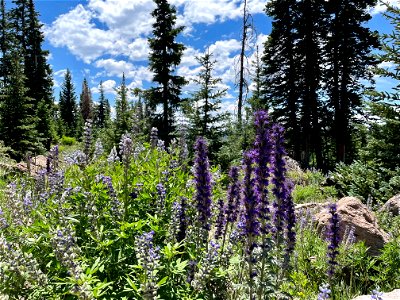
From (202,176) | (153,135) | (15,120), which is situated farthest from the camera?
(15,120)

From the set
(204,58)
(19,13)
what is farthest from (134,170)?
(19,13)

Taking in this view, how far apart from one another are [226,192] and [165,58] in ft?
67.3

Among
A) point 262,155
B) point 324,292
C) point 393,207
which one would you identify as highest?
point 262,155

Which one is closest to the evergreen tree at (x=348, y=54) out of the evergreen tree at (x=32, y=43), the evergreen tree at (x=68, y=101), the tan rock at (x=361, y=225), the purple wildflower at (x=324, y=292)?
the tan rock at (x=361, y=225)

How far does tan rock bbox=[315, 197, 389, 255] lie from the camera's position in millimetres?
5402

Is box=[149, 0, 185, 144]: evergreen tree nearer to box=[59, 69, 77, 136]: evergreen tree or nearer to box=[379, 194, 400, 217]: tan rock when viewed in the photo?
box=[379, 194, 400, 217]: tan rock

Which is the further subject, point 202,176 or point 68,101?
point 68,101

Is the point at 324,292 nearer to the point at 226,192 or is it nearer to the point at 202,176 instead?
the point at 202,176

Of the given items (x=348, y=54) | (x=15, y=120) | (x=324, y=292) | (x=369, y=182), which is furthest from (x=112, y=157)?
(x=348, y=54)

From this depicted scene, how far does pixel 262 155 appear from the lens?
3.13 meters

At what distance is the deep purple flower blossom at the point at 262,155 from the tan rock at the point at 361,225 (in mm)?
2727

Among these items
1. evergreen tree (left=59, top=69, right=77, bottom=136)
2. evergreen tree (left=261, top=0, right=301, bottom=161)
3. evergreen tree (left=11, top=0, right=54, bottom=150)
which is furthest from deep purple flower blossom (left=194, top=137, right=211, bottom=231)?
evergreen tree (left=59, top=69, right=77, bottom=136)

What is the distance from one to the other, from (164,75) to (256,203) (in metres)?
22.3

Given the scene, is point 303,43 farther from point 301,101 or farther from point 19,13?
point 19,13
